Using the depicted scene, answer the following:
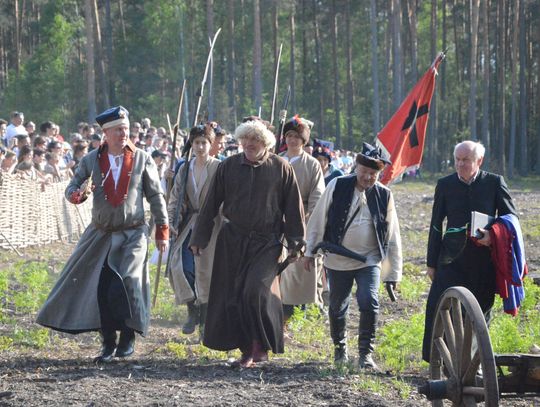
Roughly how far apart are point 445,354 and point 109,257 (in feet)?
10.9

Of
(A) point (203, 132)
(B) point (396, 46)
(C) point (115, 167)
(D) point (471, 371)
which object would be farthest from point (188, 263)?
(B) point (396, 46)

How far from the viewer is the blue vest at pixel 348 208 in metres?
8.30

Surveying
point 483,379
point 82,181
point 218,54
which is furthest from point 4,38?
point 483,379

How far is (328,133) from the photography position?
63312 millimetres

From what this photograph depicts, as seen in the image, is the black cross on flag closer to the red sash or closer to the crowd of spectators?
the crowd of spectators

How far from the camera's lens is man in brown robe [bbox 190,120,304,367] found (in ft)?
26.6

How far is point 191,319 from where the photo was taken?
9797 millimetres

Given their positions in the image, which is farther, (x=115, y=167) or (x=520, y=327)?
(x=520, y=327)

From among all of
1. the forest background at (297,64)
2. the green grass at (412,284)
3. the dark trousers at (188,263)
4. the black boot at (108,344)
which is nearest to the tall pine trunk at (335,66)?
the forest background at (297,64)

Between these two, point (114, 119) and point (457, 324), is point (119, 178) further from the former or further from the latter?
point (457, 324)

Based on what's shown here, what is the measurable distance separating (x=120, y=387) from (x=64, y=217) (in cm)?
1075

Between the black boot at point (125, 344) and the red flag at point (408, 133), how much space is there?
401cm

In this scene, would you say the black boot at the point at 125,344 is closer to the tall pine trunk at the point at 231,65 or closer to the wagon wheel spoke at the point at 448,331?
the wagon wheel spoke at the point at 448,331

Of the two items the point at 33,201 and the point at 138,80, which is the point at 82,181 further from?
the point at 138,80
